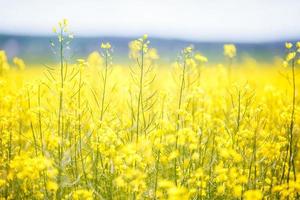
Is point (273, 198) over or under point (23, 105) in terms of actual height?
under

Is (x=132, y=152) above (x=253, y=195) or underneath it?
above

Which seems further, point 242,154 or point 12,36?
point 12,36

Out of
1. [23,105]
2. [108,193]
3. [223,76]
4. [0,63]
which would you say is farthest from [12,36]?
[108,193]

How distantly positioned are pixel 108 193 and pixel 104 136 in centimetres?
62

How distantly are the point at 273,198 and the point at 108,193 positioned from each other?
1663mm

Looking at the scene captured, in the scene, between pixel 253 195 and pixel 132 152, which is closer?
pixel 253 195

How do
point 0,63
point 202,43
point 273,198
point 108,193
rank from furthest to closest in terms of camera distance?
1. point 202,43
2. point 0,63
3. point 273,198
4. point 108,193

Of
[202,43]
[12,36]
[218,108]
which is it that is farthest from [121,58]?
[218,108]

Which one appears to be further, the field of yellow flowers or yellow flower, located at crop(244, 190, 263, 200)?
the field of yellow flowers

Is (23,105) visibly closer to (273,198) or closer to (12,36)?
(273,198)

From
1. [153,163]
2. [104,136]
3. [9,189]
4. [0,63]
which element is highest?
[0,63]

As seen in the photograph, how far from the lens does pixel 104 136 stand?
420cm

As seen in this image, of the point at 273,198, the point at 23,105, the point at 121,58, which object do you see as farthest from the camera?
the point at 121,58

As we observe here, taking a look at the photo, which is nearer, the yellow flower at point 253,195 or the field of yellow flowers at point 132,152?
the yellow flower at point 253,195
